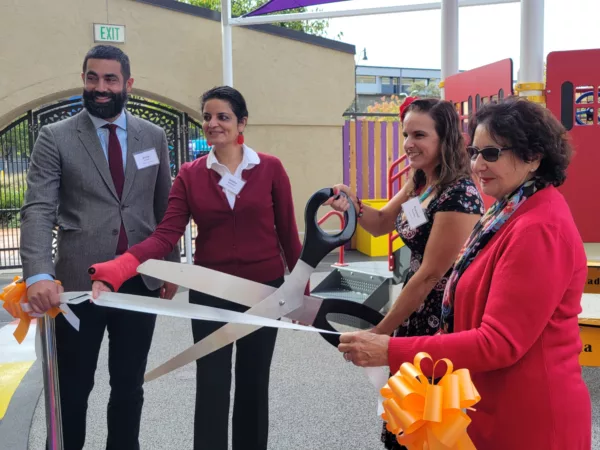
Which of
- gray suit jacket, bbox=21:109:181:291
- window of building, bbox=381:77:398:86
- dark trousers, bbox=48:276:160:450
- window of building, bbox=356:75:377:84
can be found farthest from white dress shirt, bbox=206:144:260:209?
window of building, bbox=356:75:377:84

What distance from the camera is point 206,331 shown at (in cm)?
253

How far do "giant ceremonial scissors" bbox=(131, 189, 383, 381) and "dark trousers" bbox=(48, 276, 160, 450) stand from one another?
52 centimetres

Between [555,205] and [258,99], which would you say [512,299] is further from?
[258,99]

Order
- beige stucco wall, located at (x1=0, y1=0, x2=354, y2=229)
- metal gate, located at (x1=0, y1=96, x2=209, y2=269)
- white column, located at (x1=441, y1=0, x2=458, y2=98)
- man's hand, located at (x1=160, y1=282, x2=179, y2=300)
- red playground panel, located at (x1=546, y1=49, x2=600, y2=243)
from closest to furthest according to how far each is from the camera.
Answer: man's hand, located at (x1=160, y1=282, x2=179, y2=300)
red playground panel, located at (x1=546, y1=49, x2=600, y2=243)
white column, located at (x1=441, y1=0, x2=458, y2=98)
beige stucco wall, located at (x1=0, y1=0, x2=354, y2=229)
metal gate, located at (x1=0, y1=96, x2=209, y2=269)

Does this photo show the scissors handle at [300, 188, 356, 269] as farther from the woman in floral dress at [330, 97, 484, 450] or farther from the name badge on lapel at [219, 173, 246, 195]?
the name badge on lapel at [219, 173, 246, 195]

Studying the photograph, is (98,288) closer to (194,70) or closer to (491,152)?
(491,152)

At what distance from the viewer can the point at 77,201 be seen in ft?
7.98

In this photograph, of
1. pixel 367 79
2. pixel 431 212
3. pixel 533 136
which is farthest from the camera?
pixel 367 79

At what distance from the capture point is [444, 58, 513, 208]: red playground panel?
13.0 feet

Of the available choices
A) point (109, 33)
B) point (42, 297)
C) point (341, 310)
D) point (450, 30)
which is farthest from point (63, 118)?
point (341, 310)

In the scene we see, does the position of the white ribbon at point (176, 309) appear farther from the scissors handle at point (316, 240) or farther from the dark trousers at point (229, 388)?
the dark trousers at point (229, 388)

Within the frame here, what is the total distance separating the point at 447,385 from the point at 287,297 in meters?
0.86

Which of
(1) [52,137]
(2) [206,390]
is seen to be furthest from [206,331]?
(1) [52,137]

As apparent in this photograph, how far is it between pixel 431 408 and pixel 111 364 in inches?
66.9
